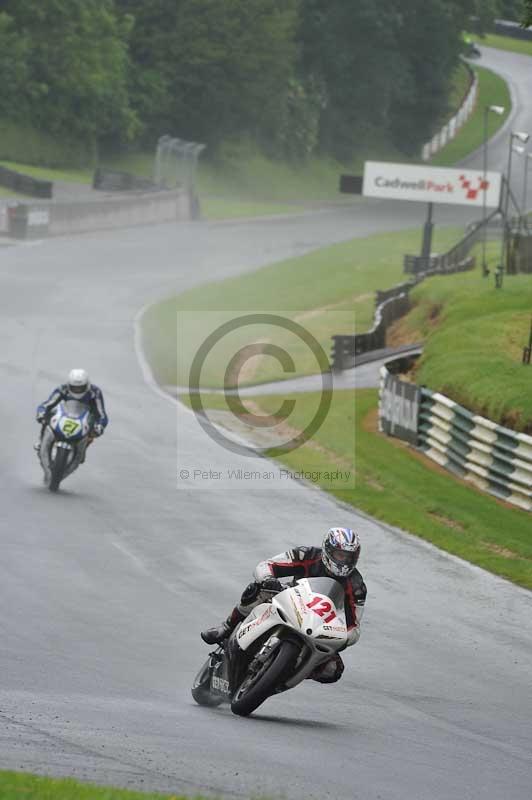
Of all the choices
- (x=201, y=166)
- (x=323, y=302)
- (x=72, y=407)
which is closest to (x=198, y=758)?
(x=72, y=407)

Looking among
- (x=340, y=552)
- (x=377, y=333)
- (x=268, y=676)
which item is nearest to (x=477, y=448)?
(x=340, y=552)

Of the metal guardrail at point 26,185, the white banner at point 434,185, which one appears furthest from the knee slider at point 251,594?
the metal guardrail at point 26,185

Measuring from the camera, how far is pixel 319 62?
109m

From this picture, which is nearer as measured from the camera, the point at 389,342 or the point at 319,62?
the point at 389,342

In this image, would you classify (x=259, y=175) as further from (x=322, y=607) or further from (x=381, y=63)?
(x=322, y=607)

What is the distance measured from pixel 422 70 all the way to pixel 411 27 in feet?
12.2

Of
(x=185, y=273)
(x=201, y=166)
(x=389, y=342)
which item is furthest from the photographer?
(x=201, y=166)

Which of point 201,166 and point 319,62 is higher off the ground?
point 319,62

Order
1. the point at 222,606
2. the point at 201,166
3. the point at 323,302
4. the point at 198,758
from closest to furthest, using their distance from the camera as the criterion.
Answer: the point at 198,758 < the point at 222,606 < the point at 323,302 < the point at 201,166

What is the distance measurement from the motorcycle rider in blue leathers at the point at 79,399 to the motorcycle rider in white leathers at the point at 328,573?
31.5 ft

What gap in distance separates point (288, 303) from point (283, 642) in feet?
131

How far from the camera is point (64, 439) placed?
2031 cm

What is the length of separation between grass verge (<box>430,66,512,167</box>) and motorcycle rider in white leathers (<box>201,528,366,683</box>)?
98.7 metres

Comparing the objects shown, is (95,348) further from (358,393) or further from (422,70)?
(422,70)
